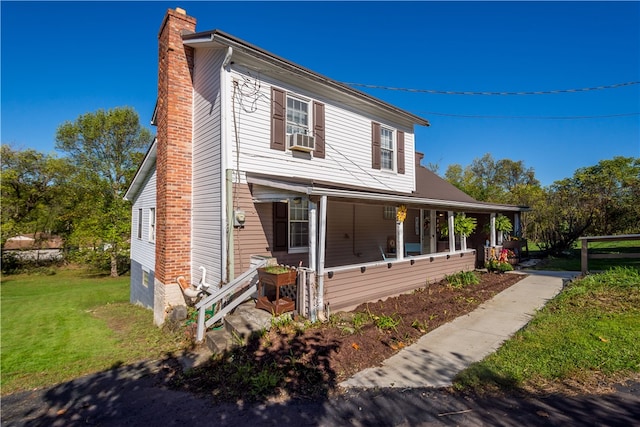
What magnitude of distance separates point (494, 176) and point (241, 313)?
4979cm

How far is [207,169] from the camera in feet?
26.3

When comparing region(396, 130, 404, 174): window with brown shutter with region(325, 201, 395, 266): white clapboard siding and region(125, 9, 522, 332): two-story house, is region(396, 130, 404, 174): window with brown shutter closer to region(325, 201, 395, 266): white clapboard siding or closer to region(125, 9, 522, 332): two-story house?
region(125, 9, 522, 332): two-story house

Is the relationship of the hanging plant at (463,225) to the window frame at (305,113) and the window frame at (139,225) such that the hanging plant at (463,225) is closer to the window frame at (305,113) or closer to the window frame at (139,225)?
the window frame at (305,113)

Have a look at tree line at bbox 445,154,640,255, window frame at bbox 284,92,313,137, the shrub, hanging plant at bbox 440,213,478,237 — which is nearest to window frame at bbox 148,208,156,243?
window frame at bbox 284,92,313,137

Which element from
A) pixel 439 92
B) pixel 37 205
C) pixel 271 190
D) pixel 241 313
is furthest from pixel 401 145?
pixel 37 205

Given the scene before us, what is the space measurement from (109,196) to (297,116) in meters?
23.7

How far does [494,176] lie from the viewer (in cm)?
4741

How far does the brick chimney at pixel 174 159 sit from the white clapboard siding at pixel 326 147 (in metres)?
2.06

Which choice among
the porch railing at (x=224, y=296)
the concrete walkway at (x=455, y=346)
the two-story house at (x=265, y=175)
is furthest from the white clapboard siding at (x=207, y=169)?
the concrete walkway at (x=455, y=346)

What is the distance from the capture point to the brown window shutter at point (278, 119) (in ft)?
26.8

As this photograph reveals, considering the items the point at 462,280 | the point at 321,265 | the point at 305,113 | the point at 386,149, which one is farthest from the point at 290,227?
the point at 462,280

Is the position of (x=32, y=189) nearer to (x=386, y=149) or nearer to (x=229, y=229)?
(x=229, y=229)

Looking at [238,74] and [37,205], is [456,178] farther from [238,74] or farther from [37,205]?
[37,205]

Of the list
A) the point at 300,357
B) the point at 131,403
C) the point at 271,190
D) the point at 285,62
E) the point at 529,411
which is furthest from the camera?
the point at 285,62
